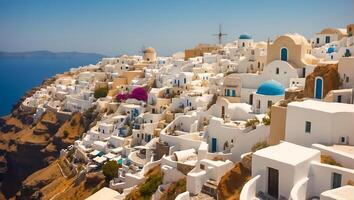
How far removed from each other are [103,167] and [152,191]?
8.24 meters

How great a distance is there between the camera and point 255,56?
112 ft

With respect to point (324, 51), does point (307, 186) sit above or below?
below

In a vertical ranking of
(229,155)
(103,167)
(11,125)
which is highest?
(229,155)

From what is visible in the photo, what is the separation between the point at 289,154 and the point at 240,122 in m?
10.7

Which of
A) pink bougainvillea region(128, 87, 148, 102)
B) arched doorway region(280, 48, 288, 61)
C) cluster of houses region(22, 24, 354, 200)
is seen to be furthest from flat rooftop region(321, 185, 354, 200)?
pink bougainvillea region(128, 87, 148, 102)

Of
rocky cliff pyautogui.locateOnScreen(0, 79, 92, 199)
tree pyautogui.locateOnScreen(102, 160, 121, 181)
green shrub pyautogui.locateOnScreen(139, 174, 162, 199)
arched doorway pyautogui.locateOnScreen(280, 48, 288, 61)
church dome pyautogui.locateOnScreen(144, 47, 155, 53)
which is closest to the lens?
green shrub pyautogui.locateOnScreen(139, 174, 162, 199)

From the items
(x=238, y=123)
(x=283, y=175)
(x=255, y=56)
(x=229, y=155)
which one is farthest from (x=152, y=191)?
(x=255, y=56)

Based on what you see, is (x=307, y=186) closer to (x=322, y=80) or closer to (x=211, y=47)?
(x=322, y=80)

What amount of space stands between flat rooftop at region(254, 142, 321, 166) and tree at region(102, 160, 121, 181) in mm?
16461

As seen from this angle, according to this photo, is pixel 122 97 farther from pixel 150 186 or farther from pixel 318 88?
pixel 318 88

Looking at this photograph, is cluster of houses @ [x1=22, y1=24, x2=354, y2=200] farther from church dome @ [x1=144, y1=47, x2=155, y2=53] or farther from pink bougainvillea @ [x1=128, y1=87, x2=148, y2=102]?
church dome @ [x1=144, y1=47, x2=155, y2=53]

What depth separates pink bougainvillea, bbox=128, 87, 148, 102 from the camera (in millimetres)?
40656

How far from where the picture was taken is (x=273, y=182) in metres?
13.6

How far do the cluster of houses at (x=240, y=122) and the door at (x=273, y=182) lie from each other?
37mm
